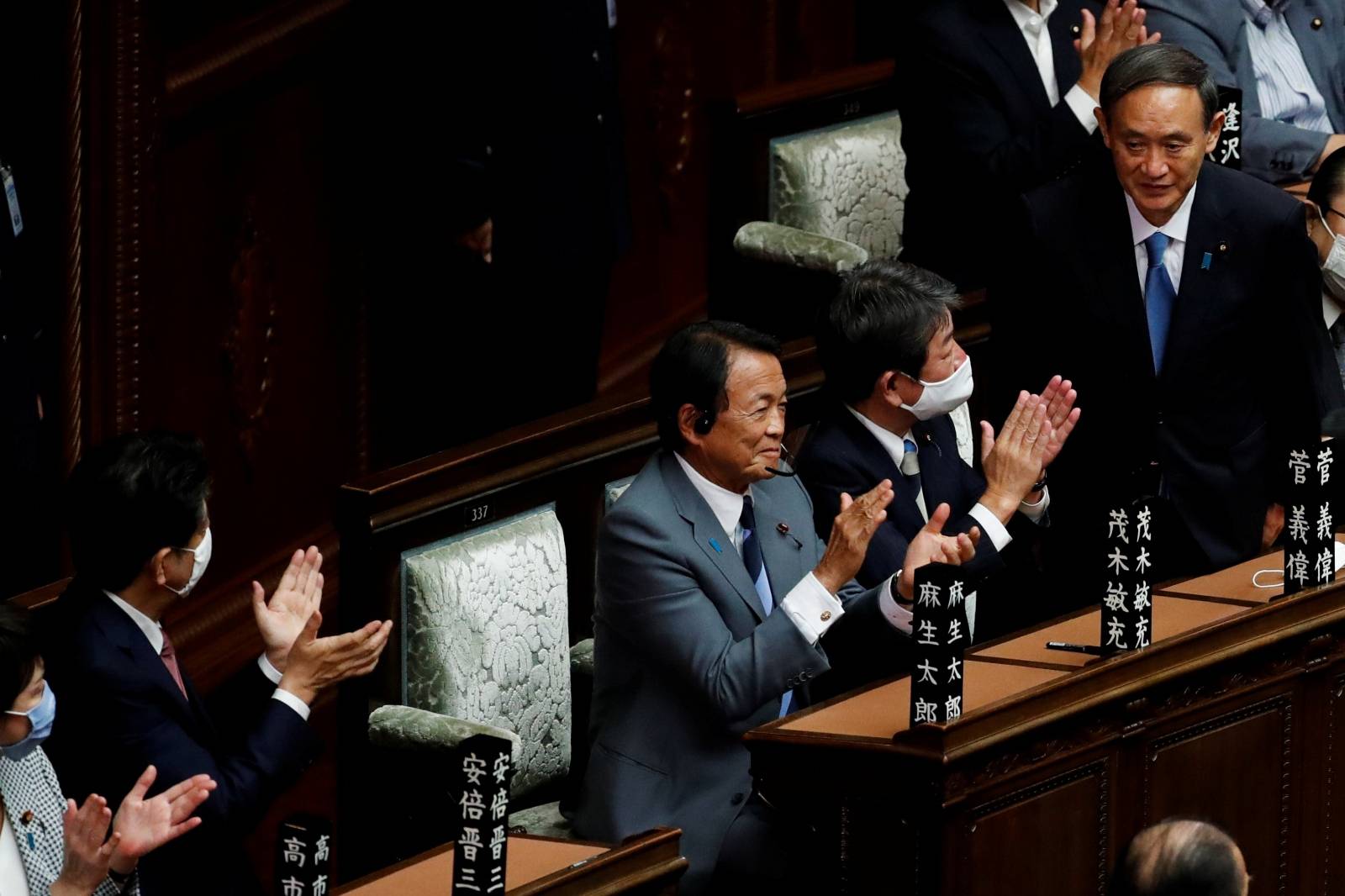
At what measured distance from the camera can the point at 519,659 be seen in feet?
12.5

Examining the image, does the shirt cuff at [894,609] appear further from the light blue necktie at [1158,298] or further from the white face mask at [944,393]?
the light blue necktie at [1158,298]

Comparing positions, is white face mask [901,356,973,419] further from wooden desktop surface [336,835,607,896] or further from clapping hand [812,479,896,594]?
wooden desktop surface [336,835,607,896]

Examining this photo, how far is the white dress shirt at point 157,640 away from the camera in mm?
3123

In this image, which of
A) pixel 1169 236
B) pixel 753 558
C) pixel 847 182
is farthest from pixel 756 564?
pixel 847 182

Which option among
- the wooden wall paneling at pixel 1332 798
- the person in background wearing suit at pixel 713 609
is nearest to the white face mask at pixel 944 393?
the person in background wearing suit at pixel 713 609

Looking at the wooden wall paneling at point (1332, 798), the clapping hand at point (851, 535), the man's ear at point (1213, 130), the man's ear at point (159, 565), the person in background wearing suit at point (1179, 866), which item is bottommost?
the wooden wall paneling at point (1332, 798)

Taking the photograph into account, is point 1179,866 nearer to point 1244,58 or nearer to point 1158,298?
point 1158,298

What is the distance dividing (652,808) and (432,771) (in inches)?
13.5

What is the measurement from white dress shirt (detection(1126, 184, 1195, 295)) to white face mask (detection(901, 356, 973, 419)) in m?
0.52

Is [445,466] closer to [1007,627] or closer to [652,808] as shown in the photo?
[652,808]

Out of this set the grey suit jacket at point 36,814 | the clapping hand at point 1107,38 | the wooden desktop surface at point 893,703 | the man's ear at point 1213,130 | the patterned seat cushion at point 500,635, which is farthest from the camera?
the clapping hand at point 1107,38

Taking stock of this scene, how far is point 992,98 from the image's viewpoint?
4816mm

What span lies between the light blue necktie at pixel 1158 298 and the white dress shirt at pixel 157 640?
67.9 inches

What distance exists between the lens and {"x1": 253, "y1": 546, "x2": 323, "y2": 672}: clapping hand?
10.8 ft
